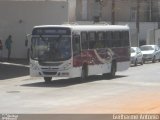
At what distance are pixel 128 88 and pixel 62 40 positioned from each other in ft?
14.5

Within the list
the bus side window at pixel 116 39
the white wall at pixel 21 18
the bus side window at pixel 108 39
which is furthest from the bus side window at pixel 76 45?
the white wall at pixel 21 18

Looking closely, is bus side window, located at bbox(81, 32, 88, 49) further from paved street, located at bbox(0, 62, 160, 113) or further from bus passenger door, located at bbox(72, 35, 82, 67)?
paved street, located at bbox(0, 62, 160, 113)

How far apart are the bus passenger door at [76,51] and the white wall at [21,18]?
19.0 metres

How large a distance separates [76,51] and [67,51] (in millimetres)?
688

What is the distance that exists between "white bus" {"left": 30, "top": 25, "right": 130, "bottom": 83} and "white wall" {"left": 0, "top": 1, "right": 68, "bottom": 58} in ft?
54.6

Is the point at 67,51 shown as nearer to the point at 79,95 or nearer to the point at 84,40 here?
the point at 84,40

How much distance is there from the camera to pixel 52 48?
92.1 feet

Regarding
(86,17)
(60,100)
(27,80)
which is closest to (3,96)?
(60,100)

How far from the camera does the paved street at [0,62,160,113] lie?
17672 millimetres

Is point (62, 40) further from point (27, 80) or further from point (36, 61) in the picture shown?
point (27, 80)

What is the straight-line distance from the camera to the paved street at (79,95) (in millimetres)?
17672

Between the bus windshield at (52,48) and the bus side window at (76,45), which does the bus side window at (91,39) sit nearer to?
the bus side window at (76,45)

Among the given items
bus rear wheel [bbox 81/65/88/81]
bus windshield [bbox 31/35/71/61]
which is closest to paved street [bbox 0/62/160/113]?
bus rear wheel [bbox 81/65/88/81]

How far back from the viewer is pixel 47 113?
54.3ft
